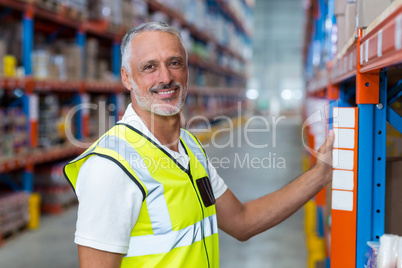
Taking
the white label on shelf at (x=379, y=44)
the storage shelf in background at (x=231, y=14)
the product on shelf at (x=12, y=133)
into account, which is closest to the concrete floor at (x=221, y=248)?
the product on shelf at (x=12, y=133)

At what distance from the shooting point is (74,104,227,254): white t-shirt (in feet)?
4.56

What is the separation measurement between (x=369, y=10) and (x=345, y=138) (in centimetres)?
43

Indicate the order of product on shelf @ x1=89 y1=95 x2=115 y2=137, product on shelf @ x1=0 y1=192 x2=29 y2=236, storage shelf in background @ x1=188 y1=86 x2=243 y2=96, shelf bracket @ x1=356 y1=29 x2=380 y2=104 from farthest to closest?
storage shelf in background @ x1=188 y1=86 x2=243 y2=96
product on shelf @ x1=89 y1=95 x2=115 y2=137
product on shelf @ x1=0 y1=192 x2=29 y2=236
shelf bracket @ x1=356 y1=29 x2=380 y2=104

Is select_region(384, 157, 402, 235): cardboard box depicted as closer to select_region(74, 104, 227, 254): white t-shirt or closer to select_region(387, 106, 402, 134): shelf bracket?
select_region(387, 106, 402, 134): shelf bracket

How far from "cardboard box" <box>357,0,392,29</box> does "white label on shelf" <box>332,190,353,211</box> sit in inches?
22.0

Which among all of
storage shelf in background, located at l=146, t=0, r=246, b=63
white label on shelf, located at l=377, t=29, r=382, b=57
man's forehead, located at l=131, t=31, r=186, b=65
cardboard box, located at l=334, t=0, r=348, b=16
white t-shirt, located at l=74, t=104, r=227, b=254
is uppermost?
storage shelf in background, located at l=146, t=0, r=246, b=63

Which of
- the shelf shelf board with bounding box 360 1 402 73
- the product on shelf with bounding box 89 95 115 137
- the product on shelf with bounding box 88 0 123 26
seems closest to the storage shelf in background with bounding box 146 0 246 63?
the product on shelf with bounding box 88 0 123 26

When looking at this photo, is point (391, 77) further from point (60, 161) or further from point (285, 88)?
point (285, 88)

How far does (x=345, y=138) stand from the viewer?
1.47 meters

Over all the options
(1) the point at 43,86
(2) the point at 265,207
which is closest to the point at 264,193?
(1) the point at 43,86

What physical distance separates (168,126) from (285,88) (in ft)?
95.9

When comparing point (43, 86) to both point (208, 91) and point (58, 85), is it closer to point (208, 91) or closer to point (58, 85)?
point (58, 85)

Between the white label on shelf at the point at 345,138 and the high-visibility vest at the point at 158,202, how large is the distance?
561 mm

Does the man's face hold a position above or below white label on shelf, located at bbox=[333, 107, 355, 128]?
above
